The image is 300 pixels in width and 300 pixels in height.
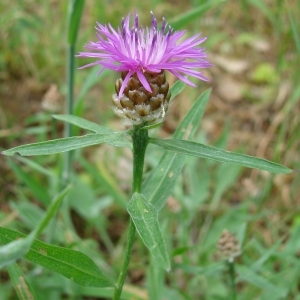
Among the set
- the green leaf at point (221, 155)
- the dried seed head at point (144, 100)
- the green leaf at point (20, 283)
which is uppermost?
the dried seed head at point (144, 100)

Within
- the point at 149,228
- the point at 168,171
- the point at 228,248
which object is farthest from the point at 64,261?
the point at 228,248

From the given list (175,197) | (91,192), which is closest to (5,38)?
(91,192)

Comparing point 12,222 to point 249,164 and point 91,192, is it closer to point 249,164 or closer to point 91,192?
point 91,192

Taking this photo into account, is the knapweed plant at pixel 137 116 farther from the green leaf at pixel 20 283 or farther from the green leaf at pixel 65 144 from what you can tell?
the green leaf at pixel 20 283

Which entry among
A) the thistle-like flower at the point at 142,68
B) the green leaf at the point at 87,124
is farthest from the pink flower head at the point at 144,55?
the green leaf at the point at 87,124

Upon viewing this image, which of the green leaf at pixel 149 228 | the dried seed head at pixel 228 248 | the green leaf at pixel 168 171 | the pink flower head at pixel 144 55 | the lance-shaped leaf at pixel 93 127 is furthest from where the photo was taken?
the dried seed head at pixel 228 248

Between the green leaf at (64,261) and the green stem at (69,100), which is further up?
the green stem at (69,100)
